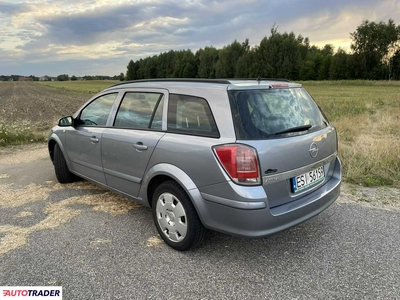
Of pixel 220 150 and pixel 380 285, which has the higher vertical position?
pixel 220 150

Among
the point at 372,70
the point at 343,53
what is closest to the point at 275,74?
the point at 343,53

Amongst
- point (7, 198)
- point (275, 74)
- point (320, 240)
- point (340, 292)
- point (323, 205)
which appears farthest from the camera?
point (275, 74)

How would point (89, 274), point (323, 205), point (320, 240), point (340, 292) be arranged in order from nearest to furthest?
point (340, 292)
point (89, 274)
point (323, 205)
point (320, 240)

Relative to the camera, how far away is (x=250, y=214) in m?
2.52

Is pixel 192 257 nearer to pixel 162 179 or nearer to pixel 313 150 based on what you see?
pixel 162 179

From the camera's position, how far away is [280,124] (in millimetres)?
2814

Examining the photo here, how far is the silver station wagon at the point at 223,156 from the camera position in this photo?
2.57m

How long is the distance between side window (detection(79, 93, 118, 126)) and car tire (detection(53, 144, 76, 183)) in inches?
33.7

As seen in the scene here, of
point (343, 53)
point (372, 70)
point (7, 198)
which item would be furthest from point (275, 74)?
point (7, 198)

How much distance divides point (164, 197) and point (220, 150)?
872 millimetres

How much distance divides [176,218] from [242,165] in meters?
0.93

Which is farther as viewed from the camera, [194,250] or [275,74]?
[275,74]

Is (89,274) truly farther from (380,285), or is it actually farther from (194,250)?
(380,285)

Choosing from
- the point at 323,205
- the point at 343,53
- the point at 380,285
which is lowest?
the point at 380,285
